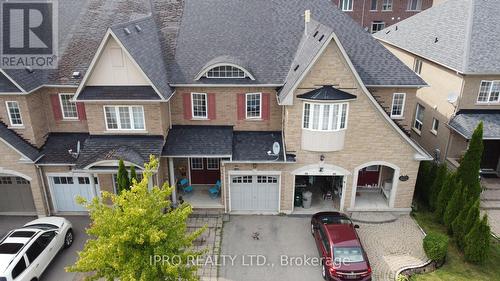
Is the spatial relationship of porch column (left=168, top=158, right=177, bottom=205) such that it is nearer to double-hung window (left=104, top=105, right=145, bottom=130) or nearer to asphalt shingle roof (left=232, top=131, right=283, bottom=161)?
double-hung window (left=104, top=105, right=145, bottom=130)

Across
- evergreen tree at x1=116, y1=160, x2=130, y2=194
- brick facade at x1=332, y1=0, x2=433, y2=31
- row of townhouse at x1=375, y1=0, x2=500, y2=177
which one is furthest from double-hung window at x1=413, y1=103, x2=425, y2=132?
brick facade at x1=332, y1=0, x2=433, y2=31

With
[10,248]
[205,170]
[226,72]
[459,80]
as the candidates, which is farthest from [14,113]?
[459,80]

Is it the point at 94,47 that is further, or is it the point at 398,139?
the point at 94,47

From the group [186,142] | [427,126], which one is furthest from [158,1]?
[427,126]

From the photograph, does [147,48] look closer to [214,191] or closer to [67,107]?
[67,107]

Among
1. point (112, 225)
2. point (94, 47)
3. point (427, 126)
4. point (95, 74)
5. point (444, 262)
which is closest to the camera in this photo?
point (112, 225)

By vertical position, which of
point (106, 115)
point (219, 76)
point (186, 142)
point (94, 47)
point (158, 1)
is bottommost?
point (186, 142)

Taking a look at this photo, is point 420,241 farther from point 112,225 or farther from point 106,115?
point 106,115

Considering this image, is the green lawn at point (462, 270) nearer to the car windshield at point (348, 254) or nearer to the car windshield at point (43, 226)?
the car windshield at point (348, 254)
